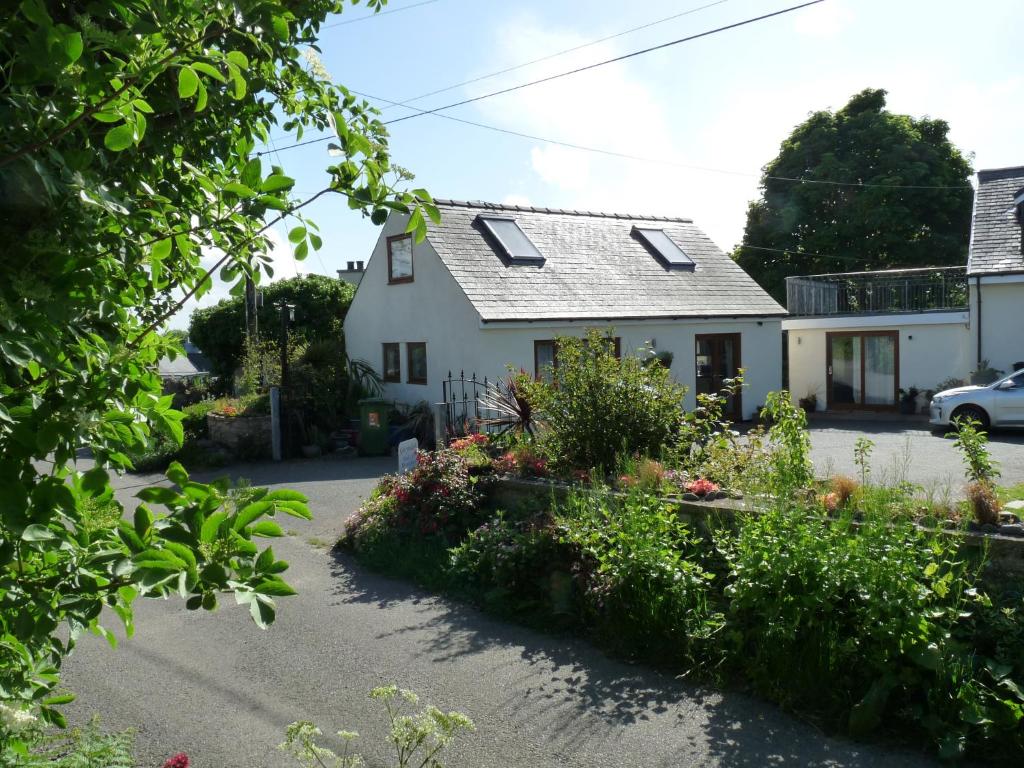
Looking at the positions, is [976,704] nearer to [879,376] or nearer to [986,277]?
[986,277]

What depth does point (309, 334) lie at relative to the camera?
2583 centimetres

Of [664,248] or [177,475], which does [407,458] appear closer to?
[177,475]

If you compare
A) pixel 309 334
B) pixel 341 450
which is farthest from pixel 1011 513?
pixel 309 334

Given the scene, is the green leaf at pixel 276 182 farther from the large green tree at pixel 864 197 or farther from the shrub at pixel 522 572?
the large green tree at pixel 864 197

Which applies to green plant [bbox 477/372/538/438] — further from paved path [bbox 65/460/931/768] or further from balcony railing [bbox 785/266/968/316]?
balcony railing [bbox 785/266/968/316]

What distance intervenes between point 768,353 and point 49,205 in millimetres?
23259

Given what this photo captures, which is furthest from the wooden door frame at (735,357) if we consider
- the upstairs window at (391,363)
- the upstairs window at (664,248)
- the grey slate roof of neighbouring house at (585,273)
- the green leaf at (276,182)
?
the green leaf at (276,182)

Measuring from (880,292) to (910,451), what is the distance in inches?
430

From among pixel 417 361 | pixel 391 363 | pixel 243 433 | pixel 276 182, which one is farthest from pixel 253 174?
pixel 391 363

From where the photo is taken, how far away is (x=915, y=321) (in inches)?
943

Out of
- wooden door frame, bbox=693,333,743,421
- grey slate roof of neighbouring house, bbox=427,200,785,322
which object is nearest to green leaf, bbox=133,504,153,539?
grey slate roof of neighbouring house, bbox=427,200,785,322

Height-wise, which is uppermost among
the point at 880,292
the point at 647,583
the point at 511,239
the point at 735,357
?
the point at 511,239

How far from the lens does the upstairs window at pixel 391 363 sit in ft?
72.4

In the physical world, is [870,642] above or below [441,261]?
below
